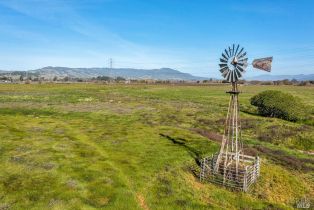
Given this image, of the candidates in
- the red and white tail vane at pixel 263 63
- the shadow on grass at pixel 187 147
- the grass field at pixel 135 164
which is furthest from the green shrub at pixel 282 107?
the red and white tail vane at pixel 263 63

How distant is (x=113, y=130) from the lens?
6194 centimetres

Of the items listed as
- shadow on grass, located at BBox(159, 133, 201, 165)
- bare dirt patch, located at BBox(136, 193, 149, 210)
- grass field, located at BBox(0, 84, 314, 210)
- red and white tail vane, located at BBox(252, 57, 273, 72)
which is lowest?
bare dirt patch, located at BBox(136, 193, 149, 210)

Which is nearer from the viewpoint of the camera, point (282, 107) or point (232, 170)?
point (232, 170)

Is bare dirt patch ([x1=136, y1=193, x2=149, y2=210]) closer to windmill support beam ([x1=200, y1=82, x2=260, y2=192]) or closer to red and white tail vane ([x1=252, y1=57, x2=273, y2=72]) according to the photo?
windmill support beam ([x1=200, y1=82, x2=260, y2=192])

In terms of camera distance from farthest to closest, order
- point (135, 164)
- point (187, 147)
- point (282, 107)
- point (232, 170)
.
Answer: point (282, 107), point (187, 147), point (135, 164), point (232, 170)

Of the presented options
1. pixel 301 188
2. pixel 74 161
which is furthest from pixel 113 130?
pixel 301 188

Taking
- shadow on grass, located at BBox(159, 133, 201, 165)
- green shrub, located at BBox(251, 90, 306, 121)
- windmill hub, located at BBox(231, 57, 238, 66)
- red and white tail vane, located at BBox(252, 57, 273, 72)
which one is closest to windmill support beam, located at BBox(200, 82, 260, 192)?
windmill hub, located at BBox(231, 57, 238, 66)

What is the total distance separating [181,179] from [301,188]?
1389cm

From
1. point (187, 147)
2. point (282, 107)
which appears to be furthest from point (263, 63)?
point (282, 107)

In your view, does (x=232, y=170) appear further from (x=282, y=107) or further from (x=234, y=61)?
(x=282, y=107)

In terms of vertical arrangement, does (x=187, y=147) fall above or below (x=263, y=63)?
below

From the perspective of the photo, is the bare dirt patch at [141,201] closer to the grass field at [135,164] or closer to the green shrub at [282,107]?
the grass field at [135,164]

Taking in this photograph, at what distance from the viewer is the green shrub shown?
77.8 metres

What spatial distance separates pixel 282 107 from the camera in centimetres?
7944
